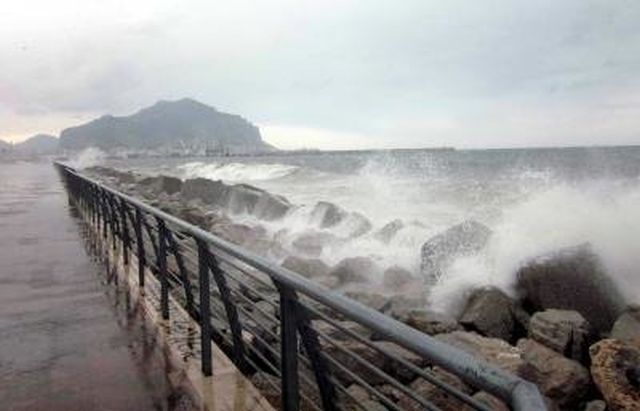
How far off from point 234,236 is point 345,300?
1345 cm

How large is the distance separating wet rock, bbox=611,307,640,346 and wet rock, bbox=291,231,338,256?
8.43 metres

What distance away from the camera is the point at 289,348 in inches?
125

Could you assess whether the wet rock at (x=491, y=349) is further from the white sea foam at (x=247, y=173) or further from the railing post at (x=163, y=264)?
the white sea foam at (x=247, y=173)

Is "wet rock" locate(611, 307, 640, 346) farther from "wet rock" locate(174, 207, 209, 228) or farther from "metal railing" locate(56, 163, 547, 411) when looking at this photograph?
"wet rock" locate(174, 207, 209, 228)

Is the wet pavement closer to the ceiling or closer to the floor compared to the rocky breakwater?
closer to the ceiling

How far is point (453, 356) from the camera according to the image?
1.90 metres

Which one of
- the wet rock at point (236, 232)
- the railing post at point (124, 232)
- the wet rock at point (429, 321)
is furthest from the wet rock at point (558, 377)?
the wet rock at point (236, 232)

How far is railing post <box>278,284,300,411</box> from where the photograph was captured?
10.1 feet

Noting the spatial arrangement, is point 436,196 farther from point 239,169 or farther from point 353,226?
point 239,169

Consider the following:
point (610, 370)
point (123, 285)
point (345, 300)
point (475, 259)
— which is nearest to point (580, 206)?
point (475, 259)

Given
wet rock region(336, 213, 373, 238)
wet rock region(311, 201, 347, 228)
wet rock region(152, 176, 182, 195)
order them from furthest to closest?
wet rock region(152, 176, 182, 195) → wet rock region(311, 201, 347, 228) → wet rock region(336, 213, 373, 238)

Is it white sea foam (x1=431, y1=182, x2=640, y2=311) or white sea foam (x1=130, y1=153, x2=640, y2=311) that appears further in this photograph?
white sea foam (x1=130, y1=153, x2=640, y2=311)

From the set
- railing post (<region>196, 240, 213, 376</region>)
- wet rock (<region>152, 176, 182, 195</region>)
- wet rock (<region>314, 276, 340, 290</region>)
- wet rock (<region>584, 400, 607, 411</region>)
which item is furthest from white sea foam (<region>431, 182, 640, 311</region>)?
wet rock (<region>152, 176, 182, 195</region>)

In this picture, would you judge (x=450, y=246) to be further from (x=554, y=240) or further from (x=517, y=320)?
(x=517, y=320)
